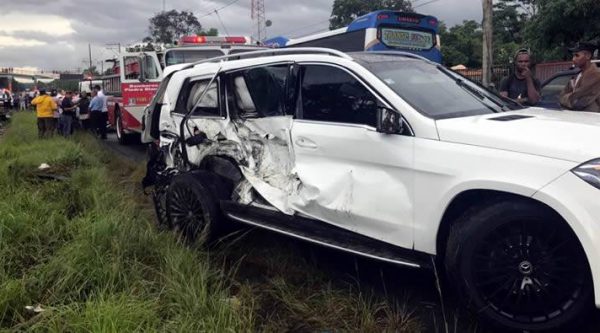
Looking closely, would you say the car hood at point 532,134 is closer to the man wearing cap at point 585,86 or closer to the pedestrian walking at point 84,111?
the man wearing cap at point 585,86

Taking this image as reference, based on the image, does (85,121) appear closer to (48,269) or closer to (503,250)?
(48,269)

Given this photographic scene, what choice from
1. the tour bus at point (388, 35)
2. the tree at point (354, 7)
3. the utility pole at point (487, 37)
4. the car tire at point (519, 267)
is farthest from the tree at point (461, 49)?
the car tire at point (519, 267)

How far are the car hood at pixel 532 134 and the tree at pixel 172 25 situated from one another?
5228 cm

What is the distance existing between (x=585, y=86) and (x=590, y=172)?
3041mm

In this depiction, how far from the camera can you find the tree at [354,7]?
1868 inches

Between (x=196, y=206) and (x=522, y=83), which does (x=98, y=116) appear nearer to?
(x=196, y=206)

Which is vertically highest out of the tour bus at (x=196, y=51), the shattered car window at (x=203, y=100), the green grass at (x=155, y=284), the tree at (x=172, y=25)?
the tree at (x=172, y=25)

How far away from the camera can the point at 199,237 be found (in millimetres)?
4848

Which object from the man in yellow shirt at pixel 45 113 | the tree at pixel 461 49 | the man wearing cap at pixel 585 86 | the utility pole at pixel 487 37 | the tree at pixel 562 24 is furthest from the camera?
the tree at pixel 461 49

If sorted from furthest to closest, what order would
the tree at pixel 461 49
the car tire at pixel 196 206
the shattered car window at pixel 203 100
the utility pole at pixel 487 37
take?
the tree at pixel 461 49 → the utility pole at pixel 487 37 → the shattered car window at pixel 203 100 → the car tire at pixel 196 206

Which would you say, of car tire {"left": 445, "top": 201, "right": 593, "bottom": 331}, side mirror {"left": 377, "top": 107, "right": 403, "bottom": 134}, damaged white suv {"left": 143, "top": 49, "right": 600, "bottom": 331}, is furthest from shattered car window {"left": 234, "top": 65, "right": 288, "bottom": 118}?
car tire {"left": 445, "top": 201, "right": 593, "bottom": 331}

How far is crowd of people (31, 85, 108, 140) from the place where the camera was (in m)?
15.0

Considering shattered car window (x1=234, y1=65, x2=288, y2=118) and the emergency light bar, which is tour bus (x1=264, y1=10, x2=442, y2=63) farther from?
shattered car window (x1=234, y1=65, x2=288, y2=118)

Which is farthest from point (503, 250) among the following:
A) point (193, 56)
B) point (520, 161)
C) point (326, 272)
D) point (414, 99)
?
point (193, 56)
